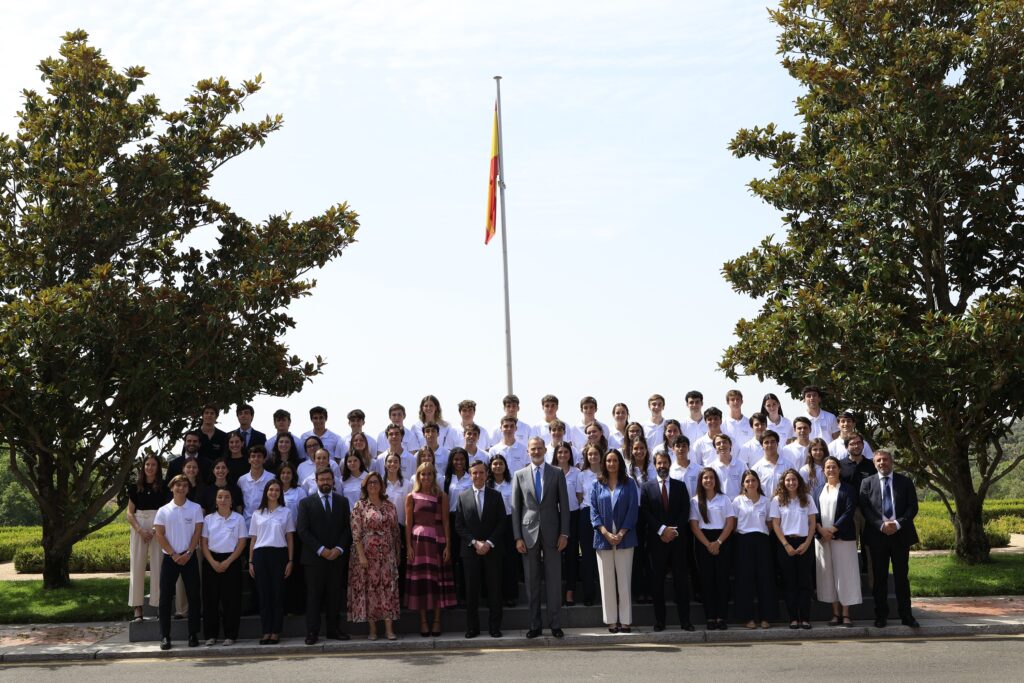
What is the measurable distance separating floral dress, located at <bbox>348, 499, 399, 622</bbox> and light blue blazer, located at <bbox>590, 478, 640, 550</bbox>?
7.94 feet

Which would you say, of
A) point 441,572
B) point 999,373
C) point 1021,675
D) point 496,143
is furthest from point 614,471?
point 496,143

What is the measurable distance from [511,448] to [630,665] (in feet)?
12.8

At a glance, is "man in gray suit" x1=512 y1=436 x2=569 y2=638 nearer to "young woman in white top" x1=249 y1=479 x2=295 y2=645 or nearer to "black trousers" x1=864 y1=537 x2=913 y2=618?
"young woman in white top" x1=249 y1=479 x2=295 y2=645

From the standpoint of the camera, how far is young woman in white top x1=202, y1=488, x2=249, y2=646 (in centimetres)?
1253

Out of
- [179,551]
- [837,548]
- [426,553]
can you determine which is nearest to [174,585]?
[179,551]

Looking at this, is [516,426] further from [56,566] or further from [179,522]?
[56,566]

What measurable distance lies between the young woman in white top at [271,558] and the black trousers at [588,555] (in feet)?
11.5

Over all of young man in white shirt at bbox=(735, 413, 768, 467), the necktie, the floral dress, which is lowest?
the floral dress

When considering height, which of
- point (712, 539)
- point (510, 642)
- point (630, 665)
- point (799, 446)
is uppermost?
point (799, 446)

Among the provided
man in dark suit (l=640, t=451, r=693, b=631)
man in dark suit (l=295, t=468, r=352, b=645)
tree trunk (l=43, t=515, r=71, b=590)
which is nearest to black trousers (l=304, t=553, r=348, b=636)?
man in dark suit (l=295, t=468, r=352, b=645)

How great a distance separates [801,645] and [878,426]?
303 inches

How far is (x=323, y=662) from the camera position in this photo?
11.4 m

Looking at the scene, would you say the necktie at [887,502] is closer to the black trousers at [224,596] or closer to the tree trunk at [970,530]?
the tree trunk at [970,530]

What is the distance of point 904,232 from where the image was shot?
58.9ft
